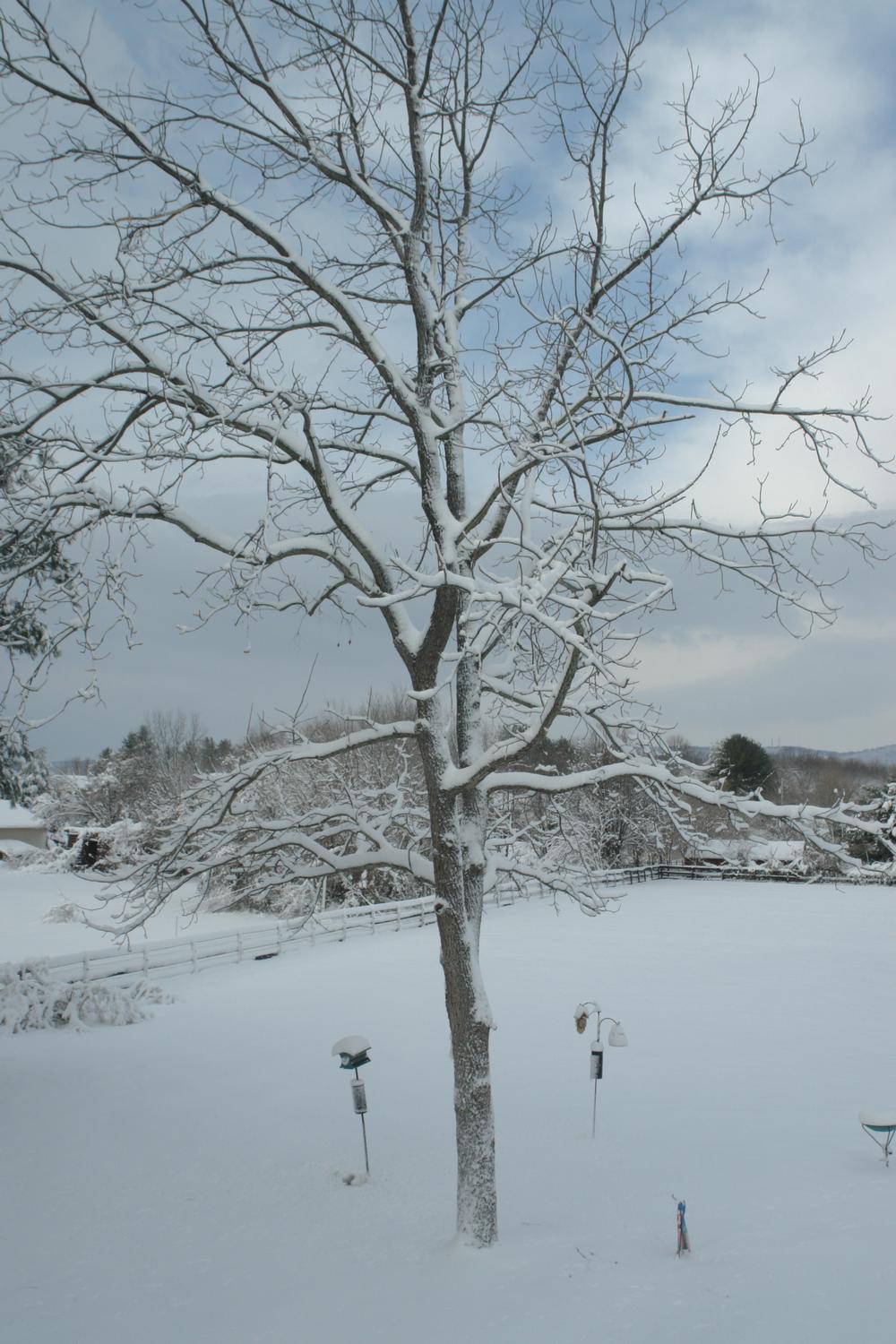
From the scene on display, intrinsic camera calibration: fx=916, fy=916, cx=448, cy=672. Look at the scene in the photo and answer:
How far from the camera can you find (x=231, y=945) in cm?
1930

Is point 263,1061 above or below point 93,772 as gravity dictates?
below

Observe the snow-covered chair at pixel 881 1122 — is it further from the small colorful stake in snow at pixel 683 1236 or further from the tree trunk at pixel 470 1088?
the tree trunk at pixel 470 1088

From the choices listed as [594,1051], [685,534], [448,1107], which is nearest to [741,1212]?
[594,1051]

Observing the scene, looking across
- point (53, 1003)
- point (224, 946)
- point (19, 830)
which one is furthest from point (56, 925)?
point (19, 830)

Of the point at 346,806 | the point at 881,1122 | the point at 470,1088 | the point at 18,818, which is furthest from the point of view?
the point at 18,818

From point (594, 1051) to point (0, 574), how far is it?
282 inches

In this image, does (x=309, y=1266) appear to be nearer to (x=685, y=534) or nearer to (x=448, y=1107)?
(x=448, y=1107)

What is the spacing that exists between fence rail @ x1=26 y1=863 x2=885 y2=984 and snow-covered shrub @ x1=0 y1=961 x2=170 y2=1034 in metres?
0.61

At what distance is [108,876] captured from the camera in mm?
5914

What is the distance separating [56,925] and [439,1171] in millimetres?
24708

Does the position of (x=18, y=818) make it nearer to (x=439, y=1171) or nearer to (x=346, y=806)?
(x=439, y=1171)

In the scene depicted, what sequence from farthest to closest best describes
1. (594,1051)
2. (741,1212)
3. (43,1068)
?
1. (43,1068)
2. (594,1051)
3. (741,1212)

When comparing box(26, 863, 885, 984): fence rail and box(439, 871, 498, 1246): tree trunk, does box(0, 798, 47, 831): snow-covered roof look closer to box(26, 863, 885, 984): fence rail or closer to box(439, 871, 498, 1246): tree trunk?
box(26, 863, 885, 984): fence rail

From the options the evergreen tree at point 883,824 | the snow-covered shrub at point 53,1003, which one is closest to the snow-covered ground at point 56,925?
the snow-covered shrub at point 53,1003
